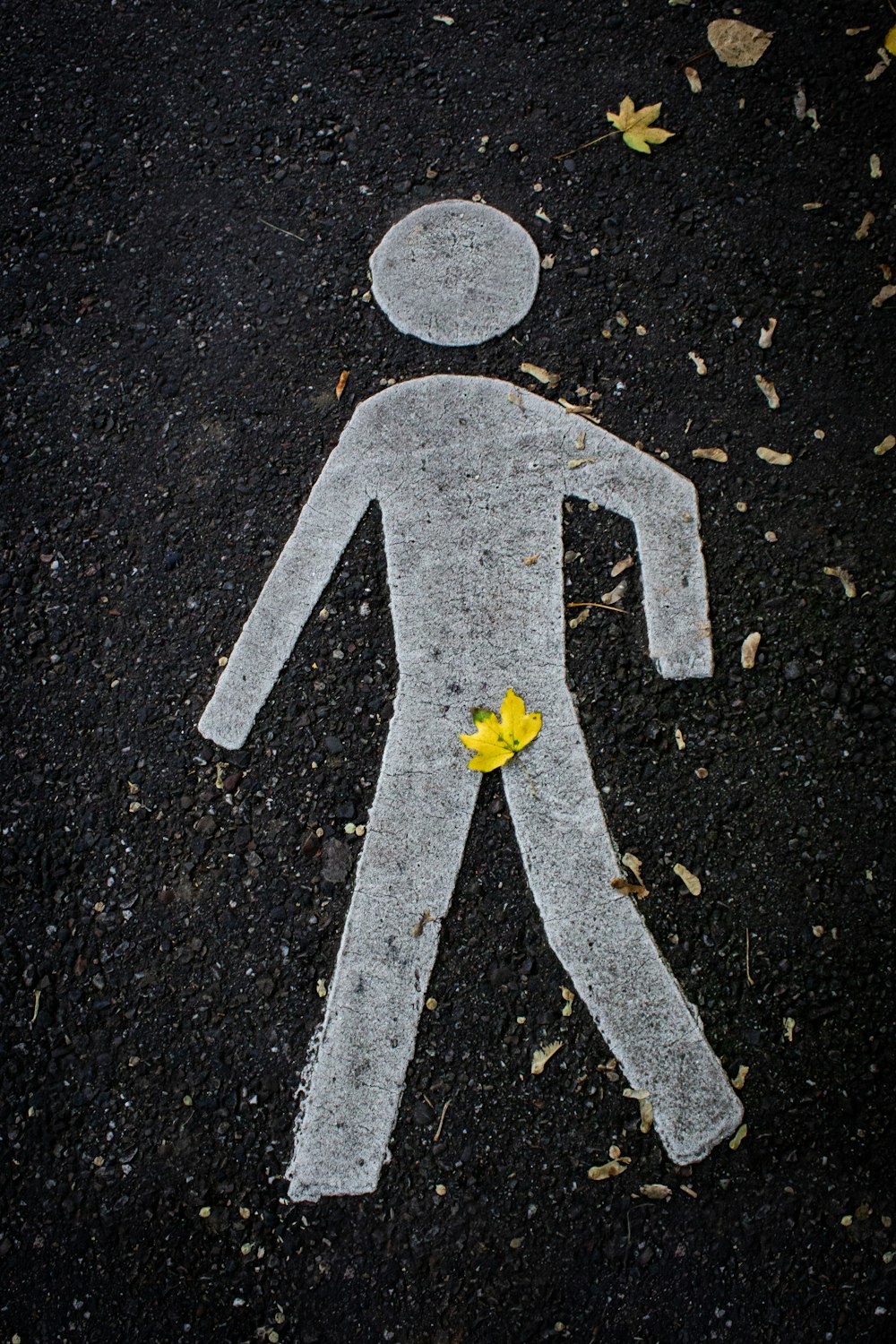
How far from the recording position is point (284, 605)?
217cm

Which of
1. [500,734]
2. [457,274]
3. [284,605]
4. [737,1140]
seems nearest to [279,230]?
[457,274]

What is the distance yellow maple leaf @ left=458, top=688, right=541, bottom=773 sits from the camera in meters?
1.97

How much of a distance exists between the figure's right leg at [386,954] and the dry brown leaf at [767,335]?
1.39 meters

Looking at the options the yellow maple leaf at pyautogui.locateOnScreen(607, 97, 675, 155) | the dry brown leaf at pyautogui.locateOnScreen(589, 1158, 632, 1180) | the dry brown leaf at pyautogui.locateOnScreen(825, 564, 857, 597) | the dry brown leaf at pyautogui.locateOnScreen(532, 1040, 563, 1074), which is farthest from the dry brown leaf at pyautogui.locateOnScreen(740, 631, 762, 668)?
the yellow maple leaf at pyautogui.locateOnScreen(607, 97, 675, 155)

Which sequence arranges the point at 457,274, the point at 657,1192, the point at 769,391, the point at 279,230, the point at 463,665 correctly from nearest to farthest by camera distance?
the point at 657,1192, the point at 463,665, the point at 769,391, the point at 457,274, the point at 279,230

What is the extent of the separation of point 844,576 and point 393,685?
1.21m

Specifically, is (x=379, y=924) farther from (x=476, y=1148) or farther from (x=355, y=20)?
(x=355, y=20)

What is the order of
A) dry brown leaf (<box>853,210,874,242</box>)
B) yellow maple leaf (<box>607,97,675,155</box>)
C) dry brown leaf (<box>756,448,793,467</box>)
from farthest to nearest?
yellow maple leaf (<box>607,97,675,155</box>), dry brown leaf (<box>853,210,874,242</box>), dry brown leaf (<box>756,448,793,467</box>)

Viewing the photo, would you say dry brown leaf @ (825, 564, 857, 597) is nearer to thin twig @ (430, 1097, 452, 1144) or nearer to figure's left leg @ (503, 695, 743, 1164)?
figure's left leg @ (503, 695, 743, 1164)

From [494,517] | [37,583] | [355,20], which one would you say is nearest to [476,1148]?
[494,517]

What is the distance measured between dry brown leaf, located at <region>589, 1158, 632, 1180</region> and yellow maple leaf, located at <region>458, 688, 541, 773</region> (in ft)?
2.99

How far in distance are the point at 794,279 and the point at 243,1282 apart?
114 inches

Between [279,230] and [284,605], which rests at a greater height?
[279,230]

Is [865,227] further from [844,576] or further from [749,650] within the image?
[749,650]
